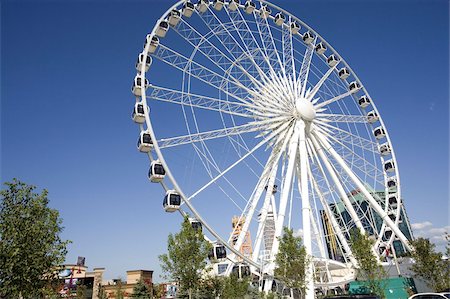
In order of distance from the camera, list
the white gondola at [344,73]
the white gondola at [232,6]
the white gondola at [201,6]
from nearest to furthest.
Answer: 1. the white gondola at [201,6]
2. the white gondola at [232,6]
3. the white gondola at [344,73]

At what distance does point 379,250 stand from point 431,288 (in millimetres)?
4854

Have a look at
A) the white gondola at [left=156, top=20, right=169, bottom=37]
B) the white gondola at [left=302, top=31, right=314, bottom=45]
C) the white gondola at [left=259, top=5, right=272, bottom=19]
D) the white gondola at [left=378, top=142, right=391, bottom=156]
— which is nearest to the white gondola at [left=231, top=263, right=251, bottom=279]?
the white gondola at [left=156, top=20, right=169, bottom=37]

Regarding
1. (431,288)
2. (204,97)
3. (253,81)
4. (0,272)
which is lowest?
(431,288)

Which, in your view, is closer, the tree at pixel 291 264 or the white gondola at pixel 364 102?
the tree at pixel 291 264

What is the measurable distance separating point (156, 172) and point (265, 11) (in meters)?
19.6

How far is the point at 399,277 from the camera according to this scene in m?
30.3

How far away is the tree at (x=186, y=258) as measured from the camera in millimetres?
17391

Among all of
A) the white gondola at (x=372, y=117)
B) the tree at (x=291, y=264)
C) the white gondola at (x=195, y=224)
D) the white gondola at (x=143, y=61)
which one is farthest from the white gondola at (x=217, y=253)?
the white gondola at (x=372, y=117)

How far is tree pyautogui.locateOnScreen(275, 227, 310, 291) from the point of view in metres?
20.5

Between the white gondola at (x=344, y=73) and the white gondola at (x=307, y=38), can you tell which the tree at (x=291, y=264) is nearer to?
the white gondola at (x=344, y=73)

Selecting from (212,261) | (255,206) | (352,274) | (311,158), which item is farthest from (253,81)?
(352,274)

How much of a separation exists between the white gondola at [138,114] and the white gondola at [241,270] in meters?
10.9

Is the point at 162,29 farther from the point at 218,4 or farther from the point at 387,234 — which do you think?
the point at 387,234

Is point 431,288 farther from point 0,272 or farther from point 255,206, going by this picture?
point 0,272
